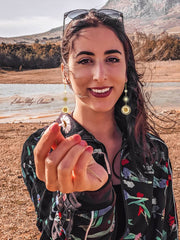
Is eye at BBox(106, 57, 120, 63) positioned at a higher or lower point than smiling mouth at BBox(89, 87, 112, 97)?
higher

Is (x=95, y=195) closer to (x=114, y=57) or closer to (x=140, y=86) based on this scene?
(x=114, y=57)

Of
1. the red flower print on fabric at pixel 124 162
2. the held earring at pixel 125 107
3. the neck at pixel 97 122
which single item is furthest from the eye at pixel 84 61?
the red flower print on fabric at pixel 124 162

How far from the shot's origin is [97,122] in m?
1.50

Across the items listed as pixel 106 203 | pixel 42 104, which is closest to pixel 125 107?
pixel 106 203

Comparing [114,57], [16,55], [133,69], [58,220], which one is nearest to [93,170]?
[58,220]

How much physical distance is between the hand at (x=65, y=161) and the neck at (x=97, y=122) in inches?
22.9

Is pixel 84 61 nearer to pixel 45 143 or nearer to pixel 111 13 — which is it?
pixel 111 13

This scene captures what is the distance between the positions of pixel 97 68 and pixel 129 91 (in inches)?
15.7

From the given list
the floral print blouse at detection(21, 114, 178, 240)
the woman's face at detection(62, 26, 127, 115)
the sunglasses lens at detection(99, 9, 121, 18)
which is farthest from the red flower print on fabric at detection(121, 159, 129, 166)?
the sunglasses lens at detection(99, 9, 121, 18)

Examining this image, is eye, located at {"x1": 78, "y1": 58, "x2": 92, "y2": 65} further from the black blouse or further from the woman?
the black blouse

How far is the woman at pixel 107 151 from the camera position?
1021 millimetres

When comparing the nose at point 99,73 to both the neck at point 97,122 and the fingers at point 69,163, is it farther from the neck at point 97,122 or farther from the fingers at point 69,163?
the fingers at point 69,163

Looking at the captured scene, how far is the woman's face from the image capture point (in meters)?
1.30

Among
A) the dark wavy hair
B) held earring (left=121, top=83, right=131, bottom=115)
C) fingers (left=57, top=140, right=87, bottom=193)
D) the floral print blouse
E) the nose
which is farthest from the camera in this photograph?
held earring (left=121, top=83, right=131, bottom=115)
